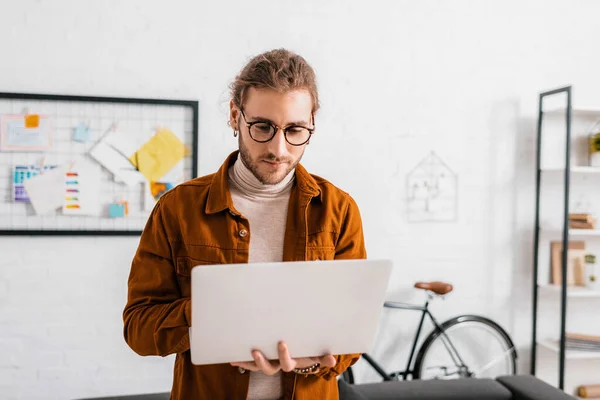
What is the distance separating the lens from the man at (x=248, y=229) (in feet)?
3.99

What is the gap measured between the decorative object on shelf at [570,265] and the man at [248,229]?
7.20 feet

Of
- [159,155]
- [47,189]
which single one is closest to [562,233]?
[159,155]

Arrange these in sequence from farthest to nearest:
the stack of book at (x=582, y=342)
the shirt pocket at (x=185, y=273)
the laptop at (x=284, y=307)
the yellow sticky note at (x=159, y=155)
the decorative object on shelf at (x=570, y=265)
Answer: the decorative object on shelf at (x=570, y=265) < the stack of book at (x=582, y=342) < the yellow sticky note at (x=159, y=155) < the shirt pocket at (x=185, y=273) < the laptop at (x=284, y=307)

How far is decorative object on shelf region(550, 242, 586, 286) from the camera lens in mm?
3119

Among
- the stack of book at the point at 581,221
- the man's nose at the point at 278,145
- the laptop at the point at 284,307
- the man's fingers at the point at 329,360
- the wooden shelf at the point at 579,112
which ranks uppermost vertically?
the wooden shelf at the point at 579,112

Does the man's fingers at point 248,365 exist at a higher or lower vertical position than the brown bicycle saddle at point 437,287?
higher

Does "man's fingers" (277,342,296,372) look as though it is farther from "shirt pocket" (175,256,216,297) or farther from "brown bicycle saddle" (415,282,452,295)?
"brown bicycle saddle" (415,282,452,295)

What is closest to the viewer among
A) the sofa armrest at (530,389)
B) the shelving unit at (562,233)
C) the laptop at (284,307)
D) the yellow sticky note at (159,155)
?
the laptop at (284,307)

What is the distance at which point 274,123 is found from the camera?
1.22 meters

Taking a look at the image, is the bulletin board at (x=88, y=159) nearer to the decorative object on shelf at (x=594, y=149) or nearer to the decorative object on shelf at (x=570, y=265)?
the decorative object on shelf at (x=570, y=265)

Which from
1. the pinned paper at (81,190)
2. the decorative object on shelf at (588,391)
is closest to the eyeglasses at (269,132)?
the pinned paper at (81,190)

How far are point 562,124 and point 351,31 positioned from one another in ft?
4.17

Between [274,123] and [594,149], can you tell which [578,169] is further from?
[274,123]

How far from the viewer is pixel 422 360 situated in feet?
9.84
